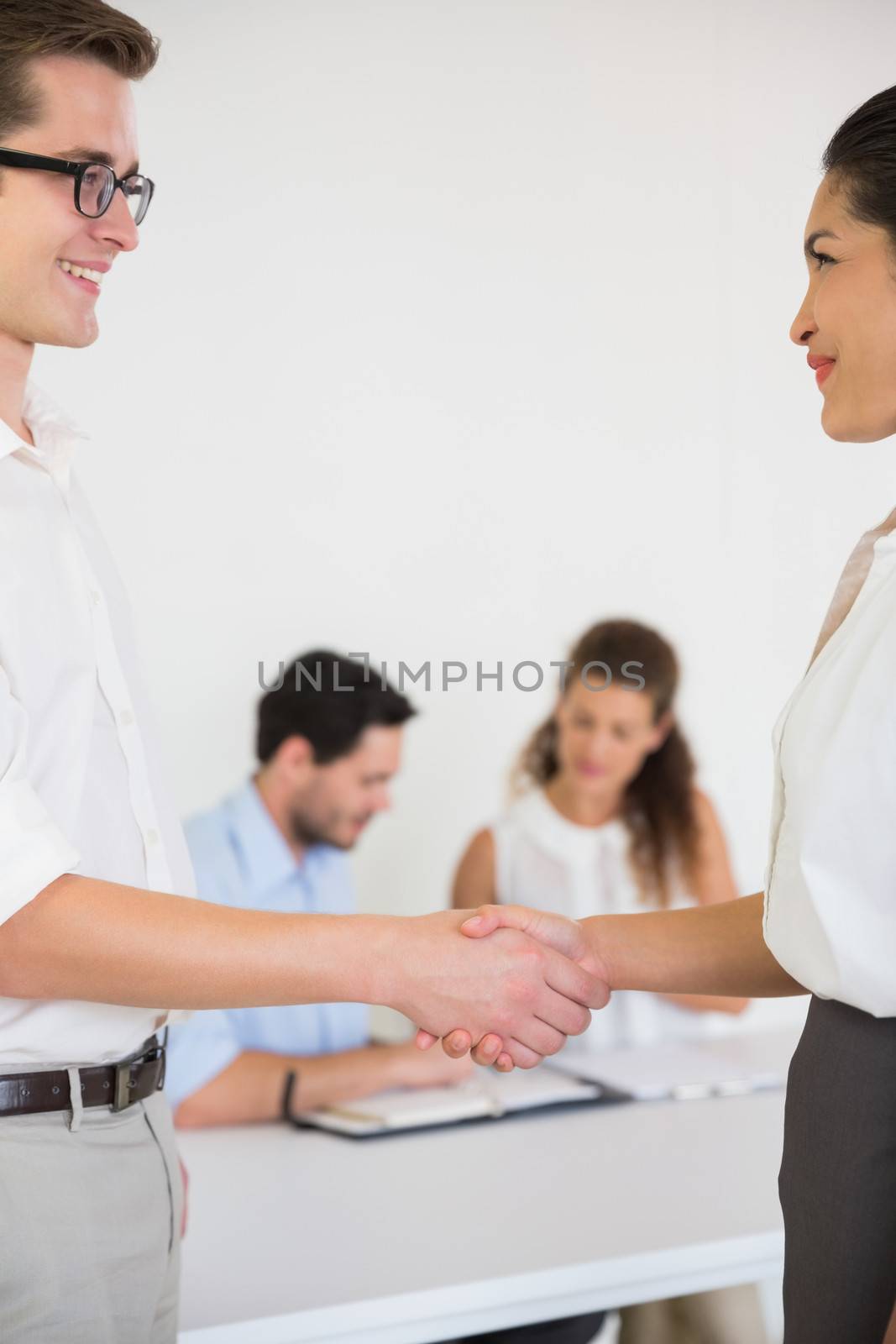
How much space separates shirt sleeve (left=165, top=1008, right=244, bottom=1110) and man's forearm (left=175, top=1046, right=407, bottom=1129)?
1 centimetres

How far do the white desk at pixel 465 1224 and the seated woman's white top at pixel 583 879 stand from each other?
62 cm

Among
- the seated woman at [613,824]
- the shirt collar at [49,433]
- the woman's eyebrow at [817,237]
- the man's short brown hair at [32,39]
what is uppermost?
the man's short brown hair at [32,39]

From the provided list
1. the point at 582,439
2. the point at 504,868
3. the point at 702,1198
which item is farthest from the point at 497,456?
the point at 702,1198

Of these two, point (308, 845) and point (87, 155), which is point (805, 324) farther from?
point (308, 845)

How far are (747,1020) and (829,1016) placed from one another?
2.32m

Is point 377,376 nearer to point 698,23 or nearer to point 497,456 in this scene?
point 497,456

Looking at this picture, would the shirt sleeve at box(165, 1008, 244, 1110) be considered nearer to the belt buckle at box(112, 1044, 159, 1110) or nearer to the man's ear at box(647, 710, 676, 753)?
the belt buckle at box(112, 1044, 159, 1110)

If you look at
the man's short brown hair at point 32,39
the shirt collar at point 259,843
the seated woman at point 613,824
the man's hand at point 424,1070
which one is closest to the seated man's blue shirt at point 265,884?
the shirt collar at point 259,843

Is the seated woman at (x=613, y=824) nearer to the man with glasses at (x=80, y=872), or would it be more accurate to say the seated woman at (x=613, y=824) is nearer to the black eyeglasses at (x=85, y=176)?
the man with glasses at (x=80, y=872)

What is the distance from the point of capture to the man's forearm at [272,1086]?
2271 mm

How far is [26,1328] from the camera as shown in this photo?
3.64 feet

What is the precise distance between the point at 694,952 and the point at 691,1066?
1268 millimetres

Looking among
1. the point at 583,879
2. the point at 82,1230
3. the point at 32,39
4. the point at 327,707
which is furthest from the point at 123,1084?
the point at 583,879

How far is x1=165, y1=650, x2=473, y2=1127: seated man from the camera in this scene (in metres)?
2.37
